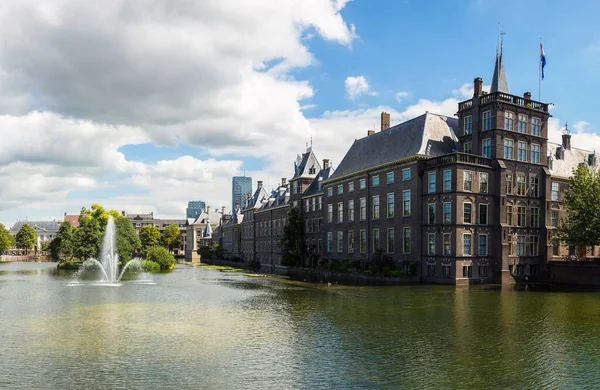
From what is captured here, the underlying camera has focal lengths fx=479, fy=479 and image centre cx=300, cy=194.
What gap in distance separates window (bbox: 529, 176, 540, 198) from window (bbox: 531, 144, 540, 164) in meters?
2.06

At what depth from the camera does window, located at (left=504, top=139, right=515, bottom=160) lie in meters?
55.3

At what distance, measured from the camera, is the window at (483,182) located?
5338cm

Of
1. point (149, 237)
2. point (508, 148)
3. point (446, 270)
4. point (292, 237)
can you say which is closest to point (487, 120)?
point (508, 148)

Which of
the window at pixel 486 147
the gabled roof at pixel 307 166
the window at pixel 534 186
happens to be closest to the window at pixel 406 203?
the window at pixel 486 147

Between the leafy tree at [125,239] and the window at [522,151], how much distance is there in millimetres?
62264

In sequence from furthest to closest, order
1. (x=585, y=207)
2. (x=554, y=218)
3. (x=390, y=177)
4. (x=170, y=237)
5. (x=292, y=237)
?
(x=170, y=237), (x=292, y=237), (x=554, y=218), (x=390, y=177), (x=585, y=207)

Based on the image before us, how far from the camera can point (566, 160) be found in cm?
6694

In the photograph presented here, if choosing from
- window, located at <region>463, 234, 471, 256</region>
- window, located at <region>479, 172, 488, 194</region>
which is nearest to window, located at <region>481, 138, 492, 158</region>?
window, located at <region>479, 172, 488, 194</region>

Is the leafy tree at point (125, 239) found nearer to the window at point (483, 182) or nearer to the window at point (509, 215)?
the window at point (483, 182)

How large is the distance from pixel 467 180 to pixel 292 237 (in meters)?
39.7

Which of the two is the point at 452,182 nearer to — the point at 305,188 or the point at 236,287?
the point at 236,287

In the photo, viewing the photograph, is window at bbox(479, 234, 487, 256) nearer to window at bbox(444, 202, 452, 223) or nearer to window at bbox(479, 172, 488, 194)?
window at bbox(444, 202, 452, 223)

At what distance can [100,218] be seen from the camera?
9412 cm

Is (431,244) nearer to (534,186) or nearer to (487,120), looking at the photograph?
(534,186)
